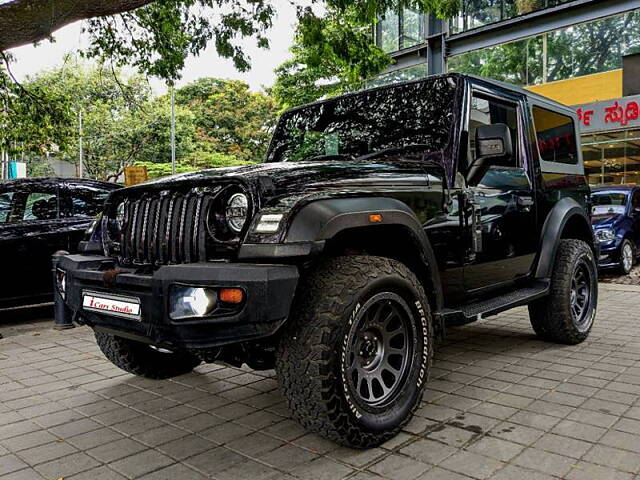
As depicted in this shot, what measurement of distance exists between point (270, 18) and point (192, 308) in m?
7.38

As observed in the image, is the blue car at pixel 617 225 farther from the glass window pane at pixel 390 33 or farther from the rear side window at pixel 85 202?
the glass window pane at pixel 390 33

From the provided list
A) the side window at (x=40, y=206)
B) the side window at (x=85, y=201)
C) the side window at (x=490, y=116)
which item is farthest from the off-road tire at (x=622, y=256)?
the side window at (x=40, y=206)

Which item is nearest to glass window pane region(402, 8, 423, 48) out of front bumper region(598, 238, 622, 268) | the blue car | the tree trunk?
the blue car

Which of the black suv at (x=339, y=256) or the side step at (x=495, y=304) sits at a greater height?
the black suv at (x=339, y=256)

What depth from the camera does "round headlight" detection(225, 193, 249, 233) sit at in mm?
2680

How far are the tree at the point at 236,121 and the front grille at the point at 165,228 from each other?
121ft

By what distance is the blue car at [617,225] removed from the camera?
1016cm

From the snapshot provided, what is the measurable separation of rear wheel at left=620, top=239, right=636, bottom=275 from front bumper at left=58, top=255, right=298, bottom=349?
31.5 ft

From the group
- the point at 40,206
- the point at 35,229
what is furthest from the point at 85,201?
the point at 35,229

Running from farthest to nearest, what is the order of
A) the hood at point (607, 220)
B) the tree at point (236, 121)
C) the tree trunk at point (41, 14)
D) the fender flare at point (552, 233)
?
the tree at point (236, 121) → the hood at point (607, 220) → the tree trunk at point (41, 14) → the fender flare at point (552, 233)

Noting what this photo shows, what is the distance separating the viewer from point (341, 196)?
2.74m

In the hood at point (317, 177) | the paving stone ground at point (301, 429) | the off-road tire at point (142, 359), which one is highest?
the hood at point (317, 177)

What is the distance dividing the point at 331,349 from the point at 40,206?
5.34 m

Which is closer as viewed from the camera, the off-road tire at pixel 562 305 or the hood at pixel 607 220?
the off-road tire at pixel 562 305
